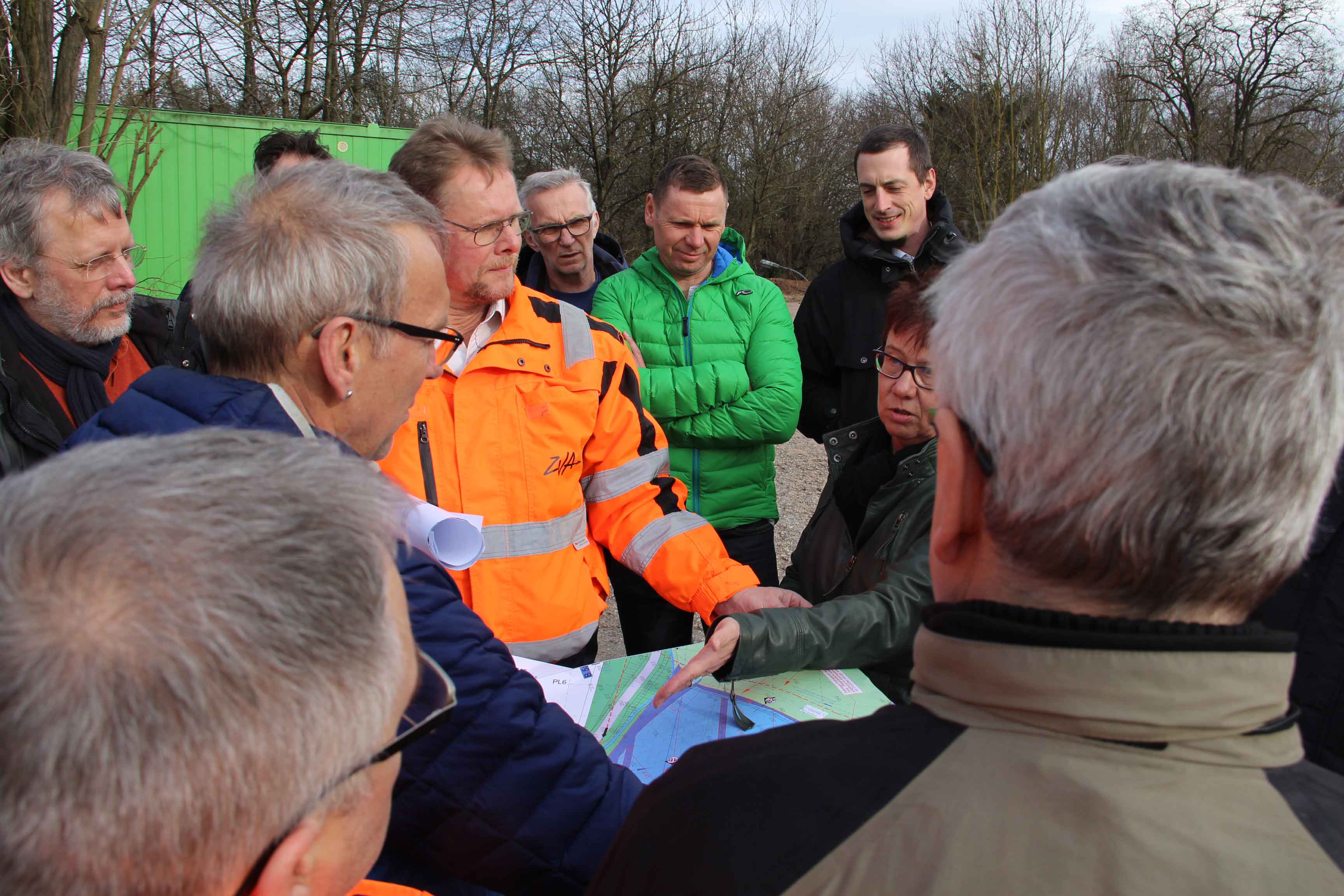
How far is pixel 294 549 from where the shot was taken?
78 centimetres

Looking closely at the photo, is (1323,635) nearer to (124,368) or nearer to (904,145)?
(904,145)

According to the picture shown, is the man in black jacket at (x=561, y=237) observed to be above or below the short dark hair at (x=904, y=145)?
below

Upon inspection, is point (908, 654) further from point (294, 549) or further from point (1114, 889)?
point (294, 549)

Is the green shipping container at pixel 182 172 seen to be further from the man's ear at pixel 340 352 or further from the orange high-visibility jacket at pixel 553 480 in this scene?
the man's ear at pixel 340 352

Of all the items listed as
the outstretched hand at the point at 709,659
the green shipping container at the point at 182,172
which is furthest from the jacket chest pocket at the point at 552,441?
the green shipping container at the point at 182,172

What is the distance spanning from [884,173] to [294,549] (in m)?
3.40

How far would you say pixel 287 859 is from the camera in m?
0.78

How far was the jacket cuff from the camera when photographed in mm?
2299

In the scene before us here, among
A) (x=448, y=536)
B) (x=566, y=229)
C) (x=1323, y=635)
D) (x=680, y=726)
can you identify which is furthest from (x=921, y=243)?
(x=448, y=536)

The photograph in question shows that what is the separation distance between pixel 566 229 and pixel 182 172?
29.8 ft

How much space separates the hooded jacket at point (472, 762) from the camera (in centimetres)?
133

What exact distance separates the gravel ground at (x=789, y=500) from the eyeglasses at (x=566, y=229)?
147 centimetres

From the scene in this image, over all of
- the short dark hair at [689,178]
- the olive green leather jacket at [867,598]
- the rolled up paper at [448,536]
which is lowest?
the olive green leather jacket at [867,598]

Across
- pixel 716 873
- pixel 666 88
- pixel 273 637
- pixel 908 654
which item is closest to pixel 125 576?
pixel 273 637
